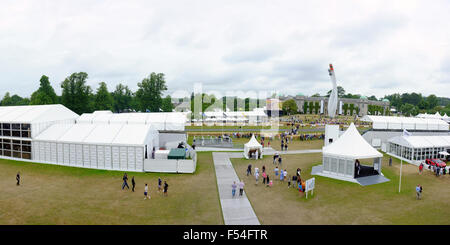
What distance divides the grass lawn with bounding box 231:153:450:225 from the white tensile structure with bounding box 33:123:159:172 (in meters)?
8.66

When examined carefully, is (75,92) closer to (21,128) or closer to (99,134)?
(21,128)

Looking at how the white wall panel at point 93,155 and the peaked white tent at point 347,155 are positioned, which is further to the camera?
the white wall panel at point 93,155

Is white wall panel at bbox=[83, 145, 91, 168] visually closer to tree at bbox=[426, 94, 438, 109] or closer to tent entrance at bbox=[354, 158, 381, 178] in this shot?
tent entrance at bbox=[354, 158, 381, 178]

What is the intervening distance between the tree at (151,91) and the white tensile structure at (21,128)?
103 ft

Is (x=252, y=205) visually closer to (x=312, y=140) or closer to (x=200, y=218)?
(x=200, y=218)

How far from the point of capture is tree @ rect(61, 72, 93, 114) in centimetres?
5109

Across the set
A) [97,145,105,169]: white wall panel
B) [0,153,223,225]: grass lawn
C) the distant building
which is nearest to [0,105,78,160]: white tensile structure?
[0,153,223,225]: grass lawn

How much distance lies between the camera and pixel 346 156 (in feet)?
58.4

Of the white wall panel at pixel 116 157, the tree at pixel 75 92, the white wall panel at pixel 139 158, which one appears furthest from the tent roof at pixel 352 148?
the tree at pixel 75 92

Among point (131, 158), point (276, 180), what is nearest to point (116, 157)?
point (131, 158)

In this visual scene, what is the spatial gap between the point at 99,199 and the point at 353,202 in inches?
557

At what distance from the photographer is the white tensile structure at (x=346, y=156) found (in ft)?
58.3

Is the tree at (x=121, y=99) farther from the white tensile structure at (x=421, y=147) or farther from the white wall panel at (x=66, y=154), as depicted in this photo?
the white tensile structure at (x=421, y=147)
